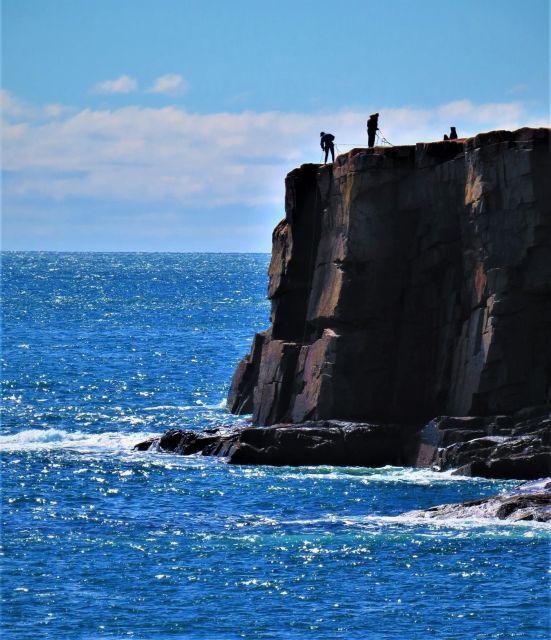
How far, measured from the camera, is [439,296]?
64.0m

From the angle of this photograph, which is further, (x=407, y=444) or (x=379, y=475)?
A: (x=407, y=444)

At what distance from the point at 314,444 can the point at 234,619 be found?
71.4ft

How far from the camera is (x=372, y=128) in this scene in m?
67.2

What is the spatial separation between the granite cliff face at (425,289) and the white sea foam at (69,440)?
21.4 feet

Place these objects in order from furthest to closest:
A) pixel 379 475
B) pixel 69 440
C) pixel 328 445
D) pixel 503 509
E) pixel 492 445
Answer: pixel 69 440
pixel 328 445
pixel 379 475
pixel 492 445
pixel 503 509

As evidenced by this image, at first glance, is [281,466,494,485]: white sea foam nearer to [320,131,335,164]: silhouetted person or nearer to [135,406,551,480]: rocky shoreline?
[135,406,551,480]: rocky shoreline

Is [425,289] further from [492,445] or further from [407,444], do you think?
[492,445]

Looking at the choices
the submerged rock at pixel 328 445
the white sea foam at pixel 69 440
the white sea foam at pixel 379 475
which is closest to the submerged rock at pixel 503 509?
the white sea foam at pixel 379 475

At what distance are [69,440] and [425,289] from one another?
1807 centimetres

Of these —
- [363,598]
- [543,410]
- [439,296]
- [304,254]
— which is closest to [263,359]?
[304,254]

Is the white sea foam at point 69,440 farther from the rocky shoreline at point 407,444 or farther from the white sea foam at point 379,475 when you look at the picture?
the white sea foam at point 379,475

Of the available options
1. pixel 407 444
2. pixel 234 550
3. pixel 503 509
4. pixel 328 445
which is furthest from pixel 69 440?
pixel 503 509

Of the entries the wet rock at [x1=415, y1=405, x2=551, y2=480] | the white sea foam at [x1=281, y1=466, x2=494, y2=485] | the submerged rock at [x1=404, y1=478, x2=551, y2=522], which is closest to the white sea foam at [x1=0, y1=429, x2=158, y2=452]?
the white sea foam at [x1=281, y1=466, x2=494, y2=485]

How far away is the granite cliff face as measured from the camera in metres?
59.5
